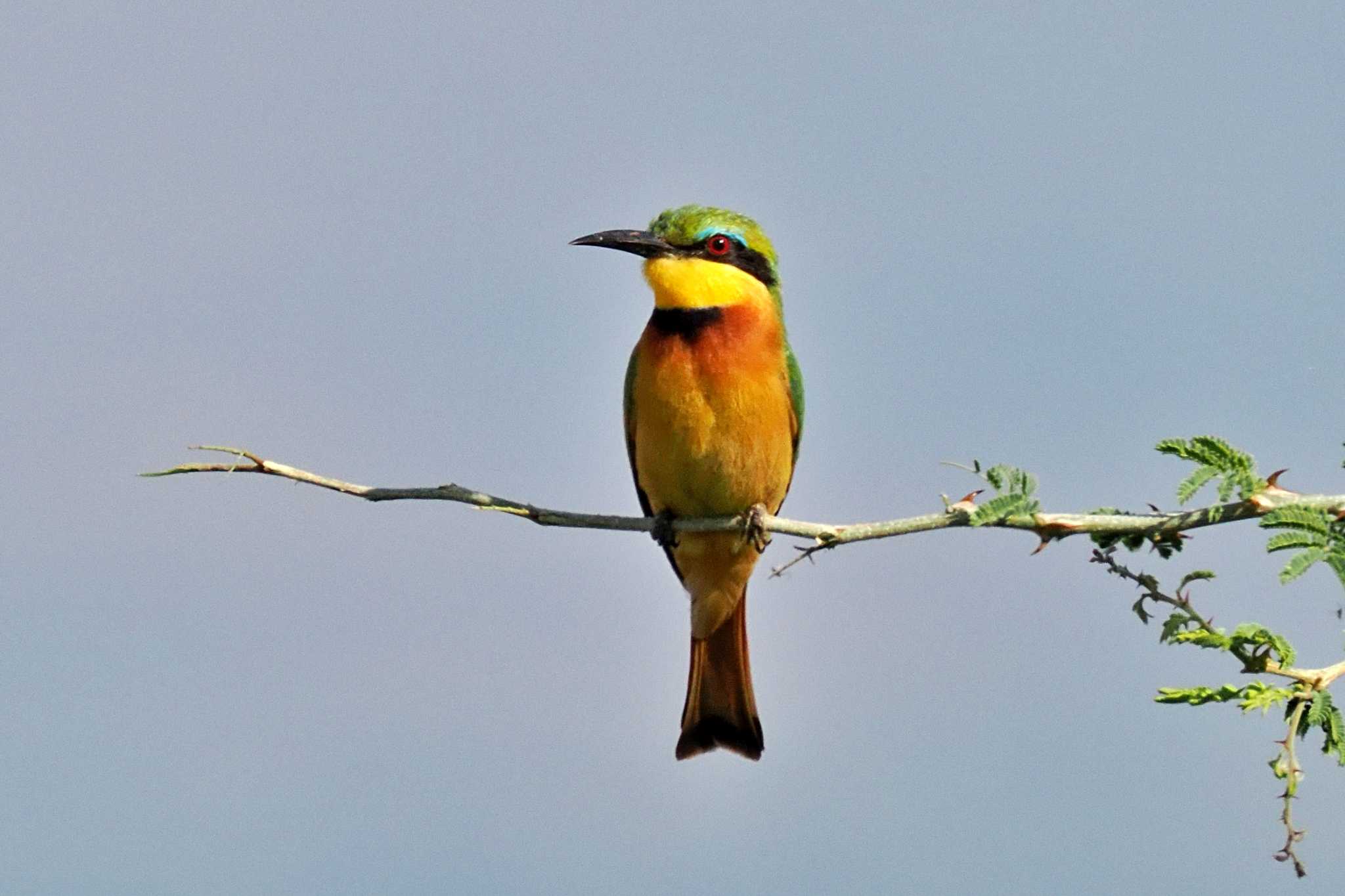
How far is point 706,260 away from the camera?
6.32 meters

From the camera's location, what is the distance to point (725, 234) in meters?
6.40

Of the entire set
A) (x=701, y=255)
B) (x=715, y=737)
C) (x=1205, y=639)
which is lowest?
(x=715, y=737)

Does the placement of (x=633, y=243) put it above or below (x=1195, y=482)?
above

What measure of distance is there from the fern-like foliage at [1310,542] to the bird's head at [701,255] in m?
3.10

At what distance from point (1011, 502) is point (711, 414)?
2.45 m

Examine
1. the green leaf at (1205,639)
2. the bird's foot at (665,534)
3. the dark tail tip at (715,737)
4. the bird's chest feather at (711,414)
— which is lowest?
the dark tail tip at (715,737)

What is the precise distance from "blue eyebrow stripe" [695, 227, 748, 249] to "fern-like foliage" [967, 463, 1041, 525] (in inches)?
115

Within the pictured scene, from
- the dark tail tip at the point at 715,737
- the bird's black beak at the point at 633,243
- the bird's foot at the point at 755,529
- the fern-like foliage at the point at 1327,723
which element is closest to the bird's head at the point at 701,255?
the bird's black beak at the point at 633,243

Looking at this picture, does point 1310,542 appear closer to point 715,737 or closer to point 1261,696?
point 1261,696

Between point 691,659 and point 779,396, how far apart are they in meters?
1.34

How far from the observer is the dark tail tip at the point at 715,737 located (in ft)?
22.2

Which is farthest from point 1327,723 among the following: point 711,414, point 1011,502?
point 711,414

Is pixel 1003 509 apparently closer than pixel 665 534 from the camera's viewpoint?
Yes

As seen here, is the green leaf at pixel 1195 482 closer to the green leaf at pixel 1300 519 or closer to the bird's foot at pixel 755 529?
the green leaf at pixel 1300 519
